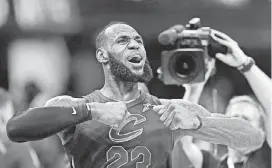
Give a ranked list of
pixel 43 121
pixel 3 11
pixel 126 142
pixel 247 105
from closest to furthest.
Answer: pixel 43 121
pixel 126 142
pixel 3 11
pixel 247 105

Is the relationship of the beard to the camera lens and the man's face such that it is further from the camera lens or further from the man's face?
the camera lens

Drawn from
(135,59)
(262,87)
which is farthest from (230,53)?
(135,59)

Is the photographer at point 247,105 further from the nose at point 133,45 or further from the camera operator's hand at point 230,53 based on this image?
the nose at point 133,45

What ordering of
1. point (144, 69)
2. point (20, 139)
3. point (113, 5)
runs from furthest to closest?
point (113, 5) → point (144, 69) → point (20, 139)

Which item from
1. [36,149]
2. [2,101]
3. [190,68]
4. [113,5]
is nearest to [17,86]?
[2,101]

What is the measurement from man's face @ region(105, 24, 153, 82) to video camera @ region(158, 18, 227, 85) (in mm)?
174

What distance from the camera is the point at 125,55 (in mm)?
2008

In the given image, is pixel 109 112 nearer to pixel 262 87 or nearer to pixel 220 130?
pixel 220 130

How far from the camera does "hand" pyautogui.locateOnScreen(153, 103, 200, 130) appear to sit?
1.99m

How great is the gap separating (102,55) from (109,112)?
325 mm

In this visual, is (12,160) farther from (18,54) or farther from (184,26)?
(184,26)

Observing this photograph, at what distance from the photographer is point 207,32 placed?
2.22 metres

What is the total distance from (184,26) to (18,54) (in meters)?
0.77

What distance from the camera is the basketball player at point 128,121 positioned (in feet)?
6.37
